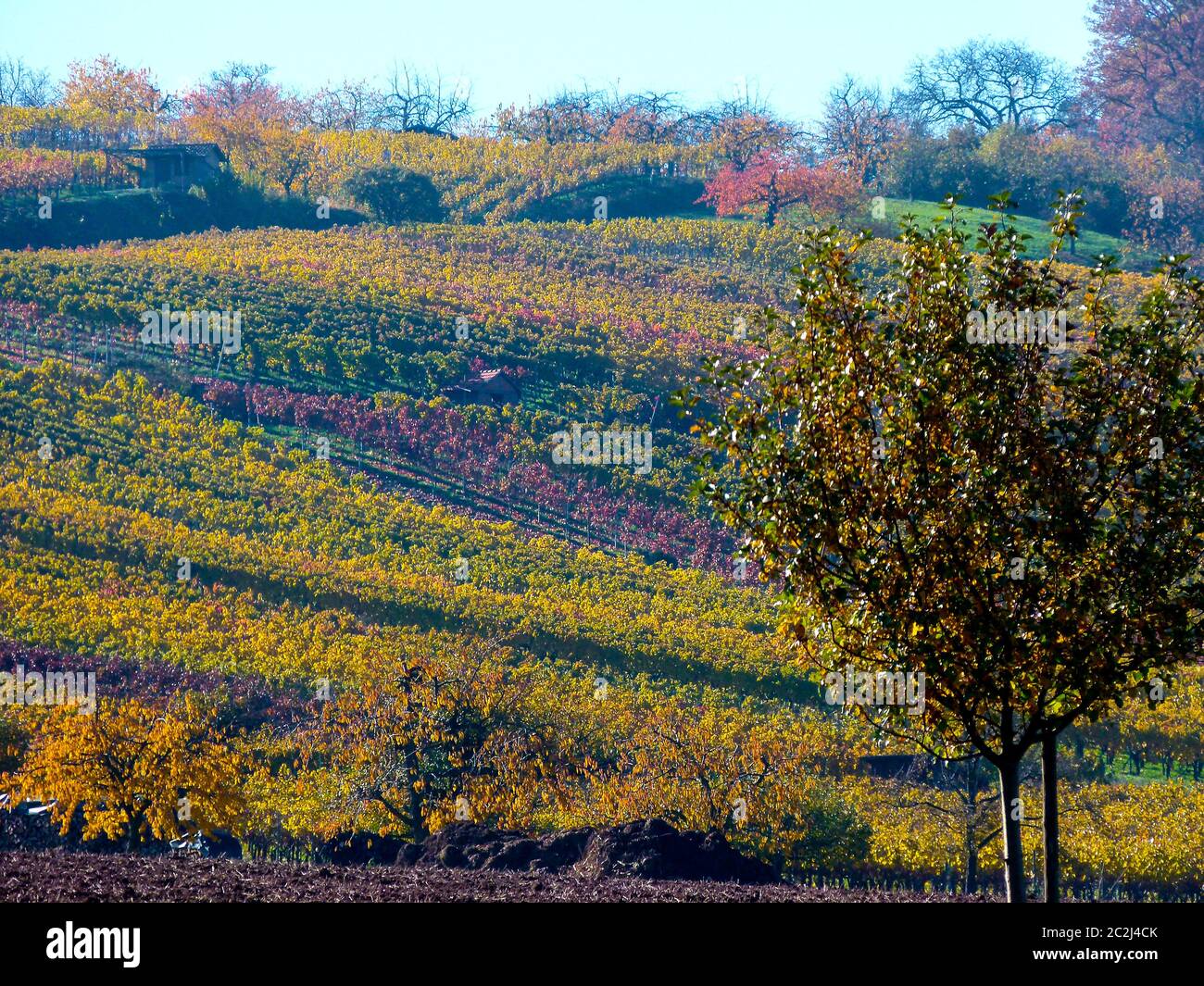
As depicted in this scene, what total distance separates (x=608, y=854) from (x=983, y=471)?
9.36m

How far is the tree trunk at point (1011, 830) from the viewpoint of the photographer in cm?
1204

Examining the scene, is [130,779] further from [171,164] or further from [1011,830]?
[171,164]

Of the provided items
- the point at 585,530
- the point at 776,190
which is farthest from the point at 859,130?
the point at 585,530

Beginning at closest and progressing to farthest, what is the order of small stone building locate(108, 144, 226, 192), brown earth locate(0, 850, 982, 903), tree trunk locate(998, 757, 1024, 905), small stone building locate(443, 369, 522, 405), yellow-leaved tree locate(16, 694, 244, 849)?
1. tree trunk locate(998, 757, 1024, 905)
2. brown earth locate(0, 850, 982, 903)
3. yellow-leaved tree locate(16, 694, 244, 849)
4. small stone building locate(443, 369, 522, 405)
5. small stone building locate(108, 144, 226, 192)

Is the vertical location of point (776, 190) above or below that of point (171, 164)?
below

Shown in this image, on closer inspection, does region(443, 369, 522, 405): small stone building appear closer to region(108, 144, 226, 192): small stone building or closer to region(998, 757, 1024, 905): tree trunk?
region(108, 144, 226, 192): small stone building

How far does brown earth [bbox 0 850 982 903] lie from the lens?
12.5 metres

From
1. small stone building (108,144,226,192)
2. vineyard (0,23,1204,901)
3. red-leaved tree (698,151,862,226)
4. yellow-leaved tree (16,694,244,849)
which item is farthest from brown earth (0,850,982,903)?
small stone building (108,144,226,192)

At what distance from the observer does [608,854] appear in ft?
59.9

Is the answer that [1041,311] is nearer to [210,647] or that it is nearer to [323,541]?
[210,647]

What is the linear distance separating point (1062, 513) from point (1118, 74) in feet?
399

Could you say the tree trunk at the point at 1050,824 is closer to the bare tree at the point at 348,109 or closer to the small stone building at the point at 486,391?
the small stone building at the point at 486,391

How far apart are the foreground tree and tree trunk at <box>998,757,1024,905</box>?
2.81 feet
